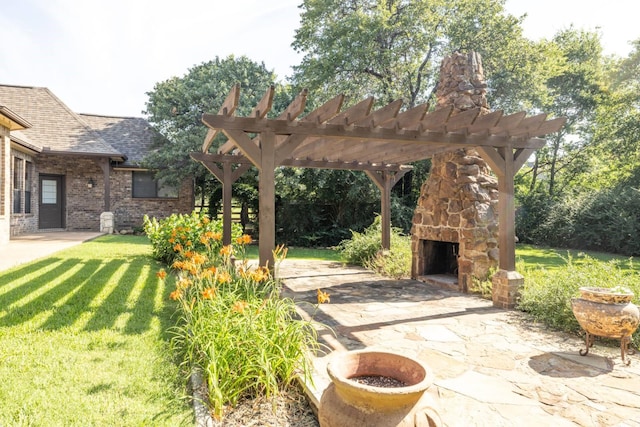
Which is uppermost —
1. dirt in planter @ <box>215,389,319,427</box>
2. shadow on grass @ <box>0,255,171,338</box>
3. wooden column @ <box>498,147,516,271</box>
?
wooden column @ <box>498,147,516,271</box>

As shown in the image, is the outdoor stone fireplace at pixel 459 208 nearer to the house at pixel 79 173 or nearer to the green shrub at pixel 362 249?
the green shrub at pixel 362 249

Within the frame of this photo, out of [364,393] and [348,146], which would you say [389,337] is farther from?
[348,146]

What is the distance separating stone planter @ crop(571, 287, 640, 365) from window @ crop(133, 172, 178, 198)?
52.8 feet

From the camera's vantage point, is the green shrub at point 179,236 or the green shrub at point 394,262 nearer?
the green shrub at point 179,236

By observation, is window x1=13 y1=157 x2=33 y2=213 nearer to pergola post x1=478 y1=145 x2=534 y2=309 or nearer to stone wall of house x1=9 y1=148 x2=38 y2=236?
stone wall of house x1=9 y1=148 x2=38 y2=236

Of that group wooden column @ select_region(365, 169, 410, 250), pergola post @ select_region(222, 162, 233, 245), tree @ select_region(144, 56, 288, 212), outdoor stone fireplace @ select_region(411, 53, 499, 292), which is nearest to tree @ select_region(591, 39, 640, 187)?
wooden column @ select_region(365, 169, 410, 250)

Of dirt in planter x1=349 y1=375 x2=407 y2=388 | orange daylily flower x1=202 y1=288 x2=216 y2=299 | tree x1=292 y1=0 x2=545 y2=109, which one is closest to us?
dirt in planter x1=349 y1=375 x2=407 y2=388

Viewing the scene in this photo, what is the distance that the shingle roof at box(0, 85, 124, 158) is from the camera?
14.7 metres

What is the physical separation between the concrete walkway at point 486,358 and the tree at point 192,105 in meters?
10.3

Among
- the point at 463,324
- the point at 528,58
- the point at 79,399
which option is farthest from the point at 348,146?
the point at 528,58

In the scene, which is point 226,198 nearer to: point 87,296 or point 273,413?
point 87,296

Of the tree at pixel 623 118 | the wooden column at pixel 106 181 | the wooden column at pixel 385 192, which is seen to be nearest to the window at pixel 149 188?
the wooden column at pixel 106 181

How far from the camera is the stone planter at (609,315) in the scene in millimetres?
3445

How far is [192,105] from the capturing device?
16.1 m
